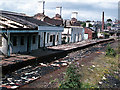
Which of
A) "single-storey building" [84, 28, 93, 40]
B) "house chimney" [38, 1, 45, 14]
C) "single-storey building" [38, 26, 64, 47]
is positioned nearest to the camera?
"single-storey building" [38, 26, 64, 47]

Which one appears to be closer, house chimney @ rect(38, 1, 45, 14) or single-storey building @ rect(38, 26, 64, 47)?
single-storey building @ rect(38, 26, 64, 47)

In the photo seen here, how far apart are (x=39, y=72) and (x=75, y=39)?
25.6 m

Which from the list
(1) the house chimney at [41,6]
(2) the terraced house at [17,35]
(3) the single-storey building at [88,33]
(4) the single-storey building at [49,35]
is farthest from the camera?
(3) the single-storey building at [88,33]

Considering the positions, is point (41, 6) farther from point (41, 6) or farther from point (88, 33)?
point (88, 33)

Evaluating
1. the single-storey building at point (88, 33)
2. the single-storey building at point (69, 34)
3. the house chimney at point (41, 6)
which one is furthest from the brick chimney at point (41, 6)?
the single-storey building at point (88, 33)

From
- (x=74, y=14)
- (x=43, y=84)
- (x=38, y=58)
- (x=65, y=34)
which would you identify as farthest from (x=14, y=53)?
(x=74, y=14)

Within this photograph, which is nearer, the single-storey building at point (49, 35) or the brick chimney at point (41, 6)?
the single-storey building at point (49, 35)

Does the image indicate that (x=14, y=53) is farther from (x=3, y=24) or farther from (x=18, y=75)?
(x=18, y=75)

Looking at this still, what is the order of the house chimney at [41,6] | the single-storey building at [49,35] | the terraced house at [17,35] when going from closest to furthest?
the terraced house at [17,35] → the single-storey building at [49,35] → the house chimney at [41,6]

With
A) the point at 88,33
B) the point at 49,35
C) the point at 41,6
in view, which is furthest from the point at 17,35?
the point at 88,33

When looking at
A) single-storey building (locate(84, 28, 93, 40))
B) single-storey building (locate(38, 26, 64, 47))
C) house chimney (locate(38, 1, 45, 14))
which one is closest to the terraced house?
single-storey building (locate(38, 26, 64, 47))

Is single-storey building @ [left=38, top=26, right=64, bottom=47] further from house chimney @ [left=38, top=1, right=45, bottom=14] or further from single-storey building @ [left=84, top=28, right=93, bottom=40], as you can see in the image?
single-storey building @ [left=84, top=28, right=93, bottom=40]

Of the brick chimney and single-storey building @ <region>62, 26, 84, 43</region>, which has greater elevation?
the brick chimney

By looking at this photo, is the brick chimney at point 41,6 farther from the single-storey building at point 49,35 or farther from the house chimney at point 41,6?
the single-storey building at point 49,35
